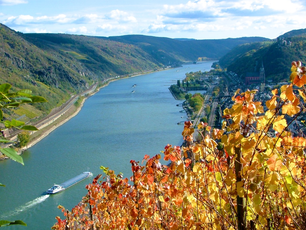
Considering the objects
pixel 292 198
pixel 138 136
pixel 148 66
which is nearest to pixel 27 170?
pixel 138 136

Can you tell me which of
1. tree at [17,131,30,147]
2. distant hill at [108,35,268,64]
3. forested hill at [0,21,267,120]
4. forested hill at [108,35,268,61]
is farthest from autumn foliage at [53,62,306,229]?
forested hill at [108,35,268,61]

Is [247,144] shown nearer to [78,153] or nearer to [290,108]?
[290,108]

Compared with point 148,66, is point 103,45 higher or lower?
higher

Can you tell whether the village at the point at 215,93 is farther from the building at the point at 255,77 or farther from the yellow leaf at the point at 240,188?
the yellow leaf at the point at 240,188

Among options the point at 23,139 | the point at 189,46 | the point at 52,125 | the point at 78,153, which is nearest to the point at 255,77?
the point at 52,125

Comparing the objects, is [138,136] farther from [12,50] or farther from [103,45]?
[103,45]

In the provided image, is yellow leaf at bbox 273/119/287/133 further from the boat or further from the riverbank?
the riverbank

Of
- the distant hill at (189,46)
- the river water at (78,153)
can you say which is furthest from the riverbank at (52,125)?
the distant hill at (189,46)
